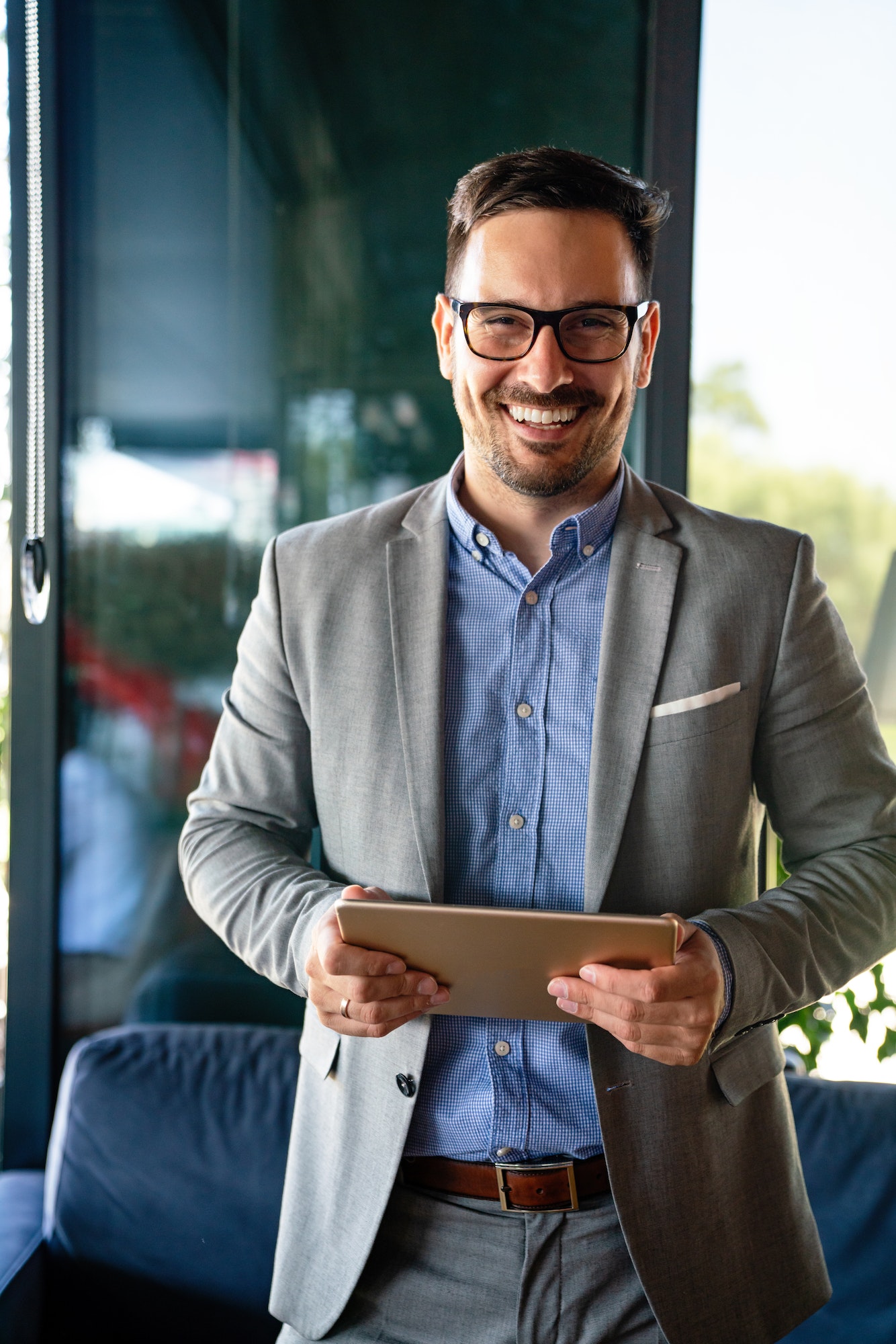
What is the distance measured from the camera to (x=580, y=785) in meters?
1.38

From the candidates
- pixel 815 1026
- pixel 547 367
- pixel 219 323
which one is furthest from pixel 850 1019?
pixel 219 323

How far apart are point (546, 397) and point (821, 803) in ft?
2.31

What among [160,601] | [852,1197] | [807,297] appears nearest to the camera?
[852,1197]

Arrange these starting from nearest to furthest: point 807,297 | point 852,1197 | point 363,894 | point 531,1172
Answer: point 363,894 → point 531,1172 → point 852,1197 → point 807,297

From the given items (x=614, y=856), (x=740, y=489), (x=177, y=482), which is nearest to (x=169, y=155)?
(x=177, y=482)

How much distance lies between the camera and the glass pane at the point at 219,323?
2111 millimetres

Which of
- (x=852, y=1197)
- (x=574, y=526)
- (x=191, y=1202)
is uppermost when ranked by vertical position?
(x=574, y=526)

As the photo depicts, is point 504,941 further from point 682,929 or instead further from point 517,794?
point 517,794

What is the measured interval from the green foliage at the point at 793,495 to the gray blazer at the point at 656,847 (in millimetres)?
714

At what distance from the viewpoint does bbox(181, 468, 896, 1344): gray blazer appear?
1305mm

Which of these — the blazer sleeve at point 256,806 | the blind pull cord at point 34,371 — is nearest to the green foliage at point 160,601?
the blind pull cord at point 34,371

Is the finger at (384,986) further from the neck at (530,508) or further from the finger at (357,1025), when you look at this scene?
the neck at (530,508)

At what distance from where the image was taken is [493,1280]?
4.35ft

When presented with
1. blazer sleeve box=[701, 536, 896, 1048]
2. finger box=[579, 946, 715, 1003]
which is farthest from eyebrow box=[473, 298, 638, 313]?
finger box=[579, 946, 715, 1003]
